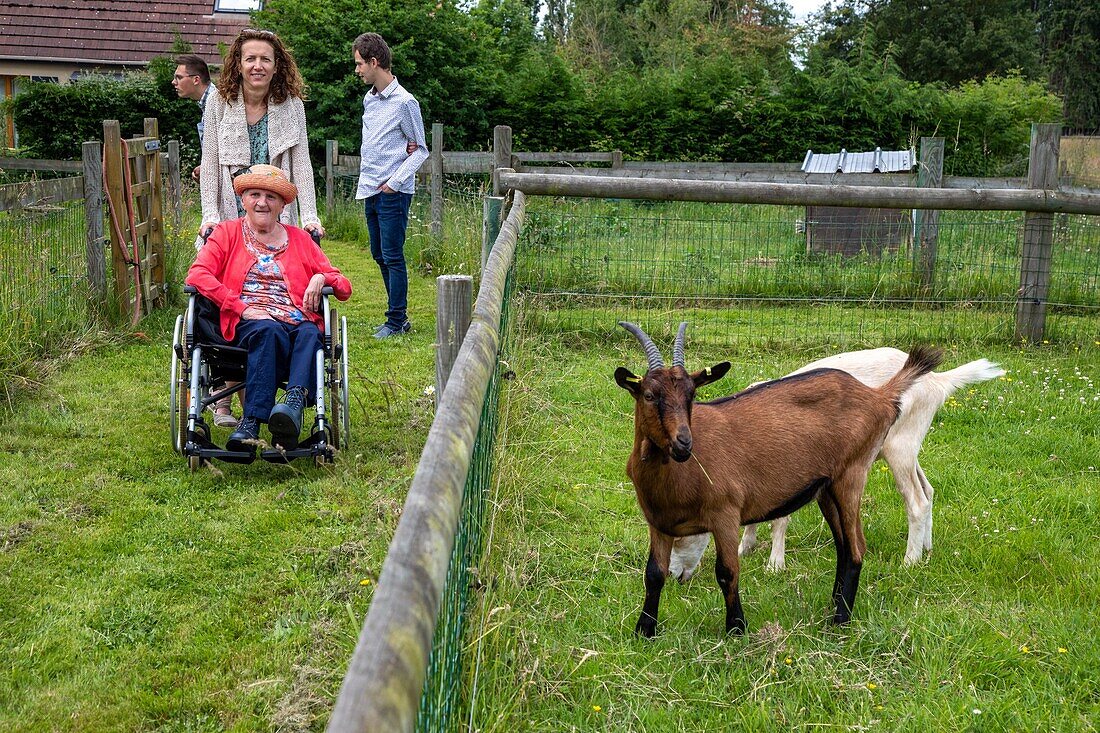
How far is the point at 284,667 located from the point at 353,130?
1720 centimetres

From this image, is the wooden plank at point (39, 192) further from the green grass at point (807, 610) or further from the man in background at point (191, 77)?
the green grass at point (807, 610)

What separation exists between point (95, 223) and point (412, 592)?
310 inches

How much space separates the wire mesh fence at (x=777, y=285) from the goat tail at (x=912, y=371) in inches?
160

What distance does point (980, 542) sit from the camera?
480 cm

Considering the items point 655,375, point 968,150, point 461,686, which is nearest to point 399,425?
point 655,375

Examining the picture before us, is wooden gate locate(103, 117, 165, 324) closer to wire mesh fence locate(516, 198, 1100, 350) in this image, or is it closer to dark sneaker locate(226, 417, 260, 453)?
wire mesh fence locate(516, 198, 1100, 350)

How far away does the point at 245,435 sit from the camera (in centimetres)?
553

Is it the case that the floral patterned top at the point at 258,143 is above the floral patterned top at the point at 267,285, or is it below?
above

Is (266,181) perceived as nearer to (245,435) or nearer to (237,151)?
(237,151)

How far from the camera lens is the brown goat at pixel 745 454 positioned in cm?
371

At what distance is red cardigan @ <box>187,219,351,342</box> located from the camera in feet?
18.7

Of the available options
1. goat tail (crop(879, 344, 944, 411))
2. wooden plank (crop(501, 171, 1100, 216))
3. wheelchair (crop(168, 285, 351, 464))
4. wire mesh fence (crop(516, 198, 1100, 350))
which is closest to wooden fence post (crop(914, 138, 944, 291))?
wire mesh fence (crop(516, 198, 1100, 350))

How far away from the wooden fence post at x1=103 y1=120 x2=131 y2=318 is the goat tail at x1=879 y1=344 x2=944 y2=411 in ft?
20.8

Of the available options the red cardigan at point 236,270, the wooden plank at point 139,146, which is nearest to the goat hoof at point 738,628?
the red cardigan at point 236,270
